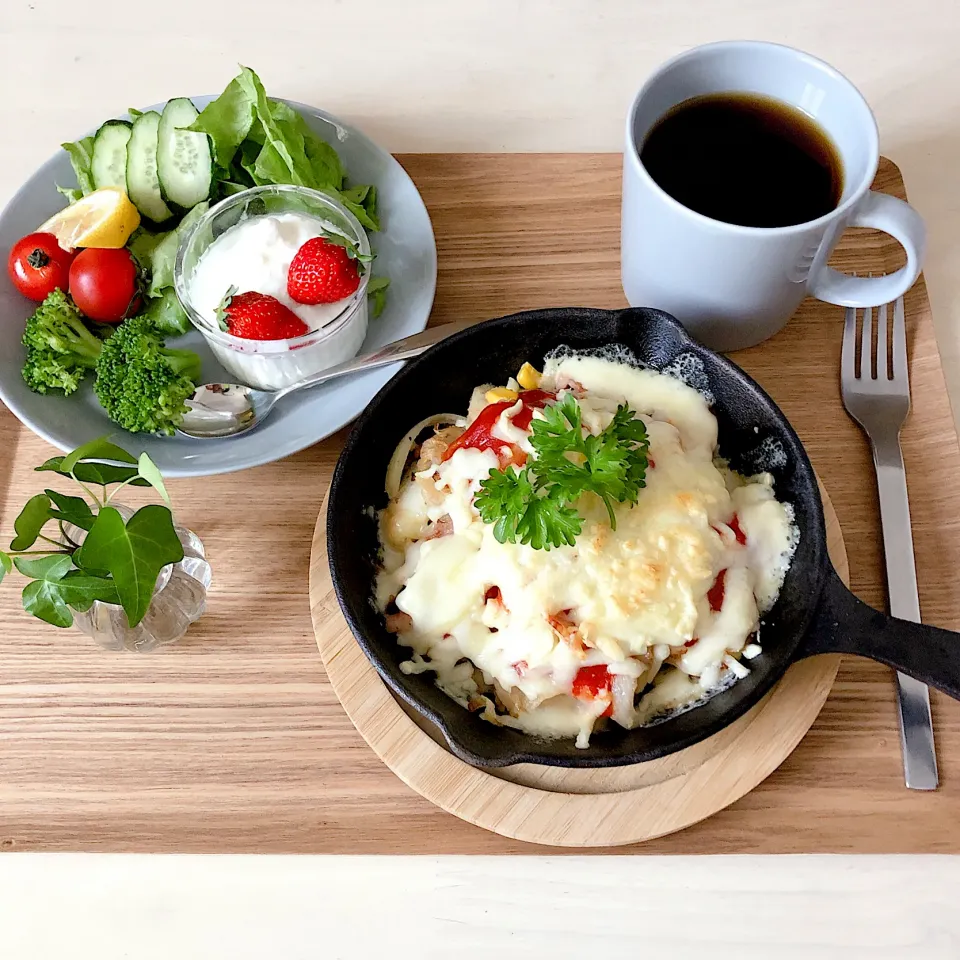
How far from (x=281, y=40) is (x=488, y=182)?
736mm

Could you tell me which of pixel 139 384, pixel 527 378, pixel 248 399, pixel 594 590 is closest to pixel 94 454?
pixel 139 384

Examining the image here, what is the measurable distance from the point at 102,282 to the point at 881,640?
1588 millimetres

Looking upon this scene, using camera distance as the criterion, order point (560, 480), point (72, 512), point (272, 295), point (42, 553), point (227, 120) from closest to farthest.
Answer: point (560, 480) < point (72, 512) < point (42, 553) < point (272, 295) < point (227, 120)

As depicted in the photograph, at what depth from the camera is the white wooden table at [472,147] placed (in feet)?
4.89

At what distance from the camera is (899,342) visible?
6.01 feet

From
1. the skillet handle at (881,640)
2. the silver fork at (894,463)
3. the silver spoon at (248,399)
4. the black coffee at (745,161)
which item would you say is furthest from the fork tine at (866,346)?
→ the silver spoon at (248,399)

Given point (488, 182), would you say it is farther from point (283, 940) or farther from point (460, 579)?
point (283, 940)

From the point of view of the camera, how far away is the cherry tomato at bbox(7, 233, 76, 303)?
6.05 ft

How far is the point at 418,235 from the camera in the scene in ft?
6.33

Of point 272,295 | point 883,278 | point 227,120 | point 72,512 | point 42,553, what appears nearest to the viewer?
point 72,512

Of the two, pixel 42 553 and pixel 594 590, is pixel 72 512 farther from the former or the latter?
pixel 594 590

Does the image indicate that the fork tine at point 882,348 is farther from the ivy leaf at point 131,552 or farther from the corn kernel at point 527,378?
the ivy leaf at point 131,552

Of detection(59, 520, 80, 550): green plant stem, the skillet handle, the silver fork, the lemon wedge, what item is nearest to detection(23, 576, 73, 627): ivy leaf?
detection(59, 520, 80, 550): green plant stem

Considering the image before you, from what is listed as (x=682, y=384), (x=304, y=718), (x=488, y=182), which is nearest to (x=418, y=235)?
(x=488, y=182)
